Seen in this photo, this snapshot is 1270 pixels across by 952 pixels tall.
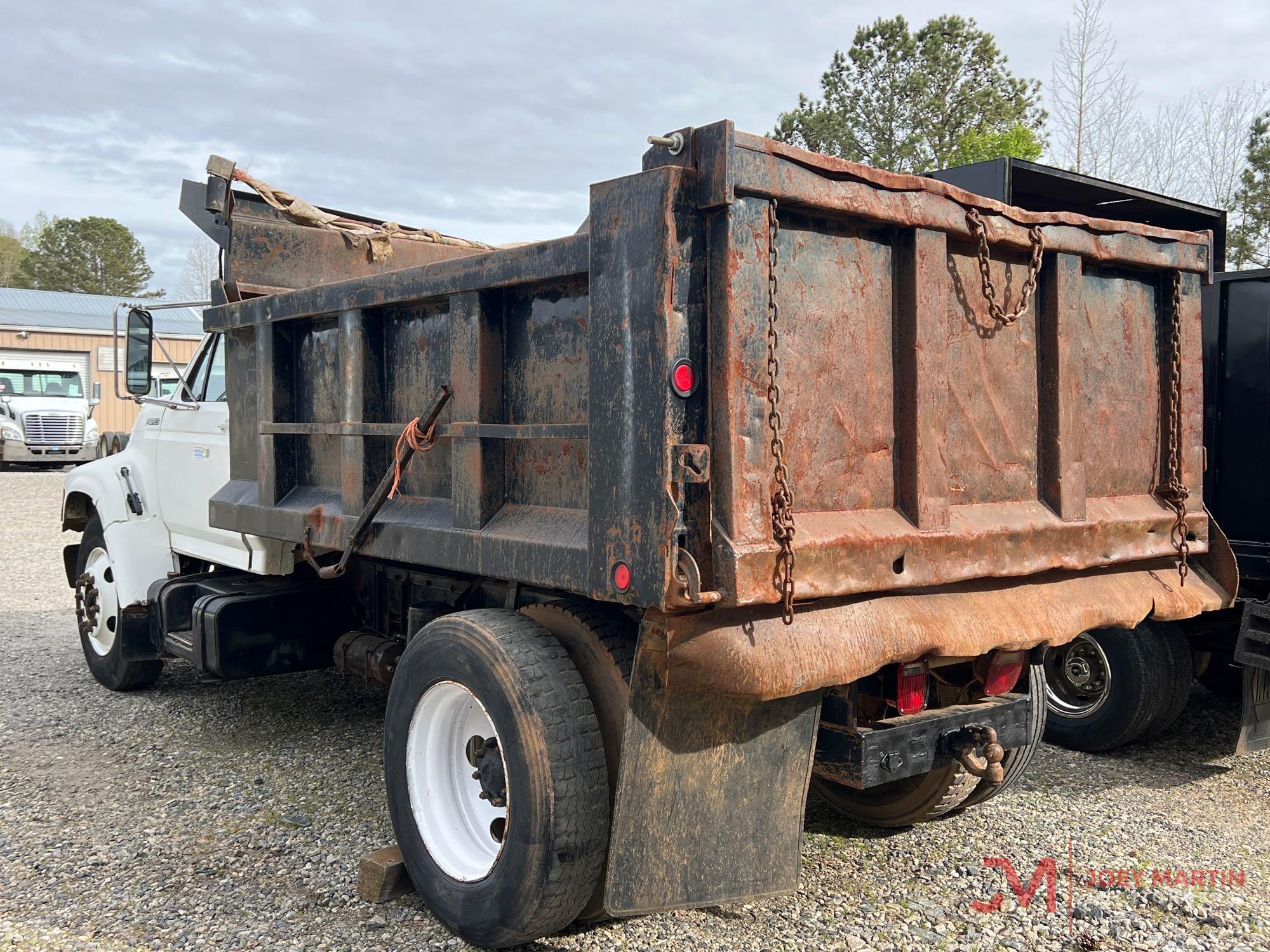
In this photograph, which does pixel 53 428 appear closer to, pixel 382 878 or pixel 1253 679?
pixel 382 878

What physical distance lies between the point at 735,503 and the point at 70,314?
4418cm

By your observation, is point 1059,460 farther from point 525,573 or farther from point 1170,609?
point 525,573

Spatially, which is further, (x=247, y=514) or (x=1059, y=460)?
(x=247, y=514)

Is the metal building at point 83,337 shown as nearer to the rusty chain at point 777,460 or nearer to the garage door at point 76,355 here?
the garage door at point 76,355

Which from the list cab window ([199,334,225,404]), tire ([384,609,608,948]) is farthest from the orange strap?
cab window ([199,334,225,404])

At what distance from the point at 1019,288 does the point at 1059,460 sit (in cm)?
59

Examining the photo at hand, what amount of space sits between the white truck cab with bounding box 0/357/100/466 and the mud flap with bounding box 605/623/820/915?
2511cm

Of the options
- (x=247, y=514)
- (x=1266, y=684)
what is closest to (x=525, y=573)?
(x=247, y=514)

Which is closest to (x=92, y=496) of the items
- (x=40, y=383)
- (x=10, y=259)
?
(x=40, y=383)

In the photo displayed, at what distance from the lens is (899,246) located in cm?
313

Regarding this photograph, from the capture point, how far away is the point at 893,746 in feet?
10.5

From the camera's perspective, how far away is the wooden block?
3.56 metres

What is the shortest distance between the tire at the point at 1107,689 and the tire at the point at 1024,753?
40.4 inches

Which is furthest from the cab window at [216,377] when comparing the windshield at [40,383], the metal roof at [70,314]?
the metal roof at [70,314]
